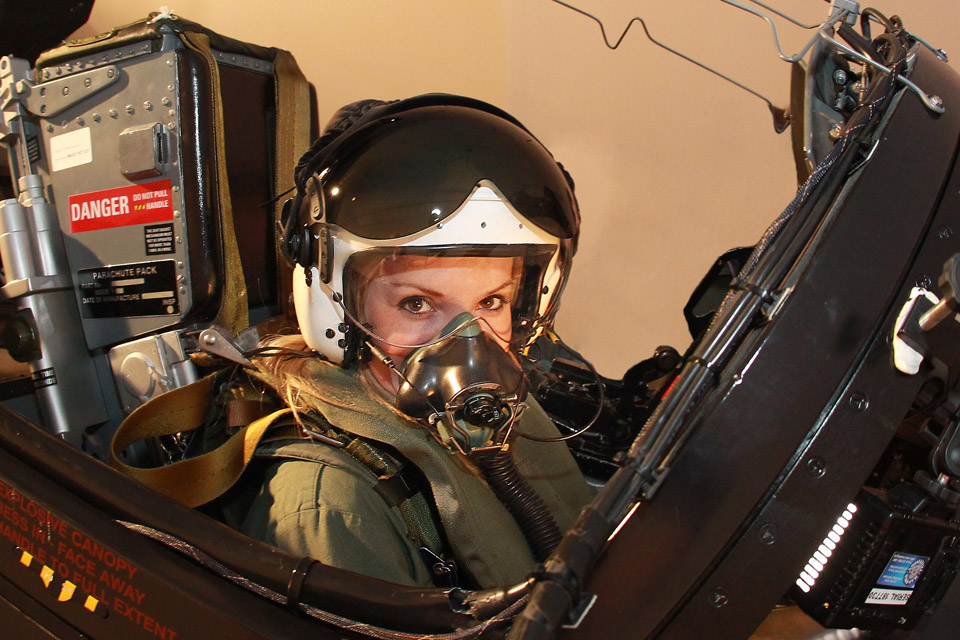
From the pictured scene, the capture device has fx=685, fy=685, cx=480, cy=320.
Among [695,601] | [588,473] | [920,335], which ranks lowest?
[588,473]

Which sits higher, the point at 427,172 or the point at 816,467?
the point at 427,172

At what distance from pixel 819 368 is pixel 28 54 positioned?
6.42 feet

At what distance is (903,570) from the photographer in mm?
687

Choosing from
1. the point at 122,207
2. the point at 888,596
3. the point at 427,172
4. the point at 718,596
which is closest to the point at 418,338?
the point at 427,172

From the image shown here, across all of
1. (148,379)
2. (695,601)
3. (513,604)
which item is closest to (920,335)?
(695,601)

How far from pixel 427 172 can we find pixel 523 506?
0.52 metres

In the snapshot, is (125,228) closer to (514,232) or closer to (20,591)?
(20,591)

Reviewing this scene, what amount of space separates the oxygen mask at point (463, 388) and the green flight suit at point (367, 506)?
5 cm

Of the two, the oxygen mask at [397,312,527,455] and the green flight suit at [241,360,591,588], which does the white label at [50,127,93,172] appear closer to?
the green flight suit at [241,360,591,588]

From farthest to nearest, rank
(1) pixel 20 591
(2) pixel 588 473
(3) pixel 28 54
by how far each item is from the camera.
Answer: (3) pixel 28 54 < (2) pixel 588 473 < (1) pixel 20 591

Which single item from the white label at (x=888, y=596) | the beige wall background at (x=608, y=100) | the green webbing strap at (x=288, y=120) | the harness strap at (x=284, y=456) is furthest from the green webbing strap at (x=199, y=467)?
the beige wall background at (x=608, y=100)

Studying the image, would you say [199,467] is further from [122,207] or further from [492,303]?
[122,207]

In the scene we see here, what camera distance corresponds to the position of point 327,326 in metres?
1.04

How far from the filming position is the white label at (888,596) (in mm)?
682
